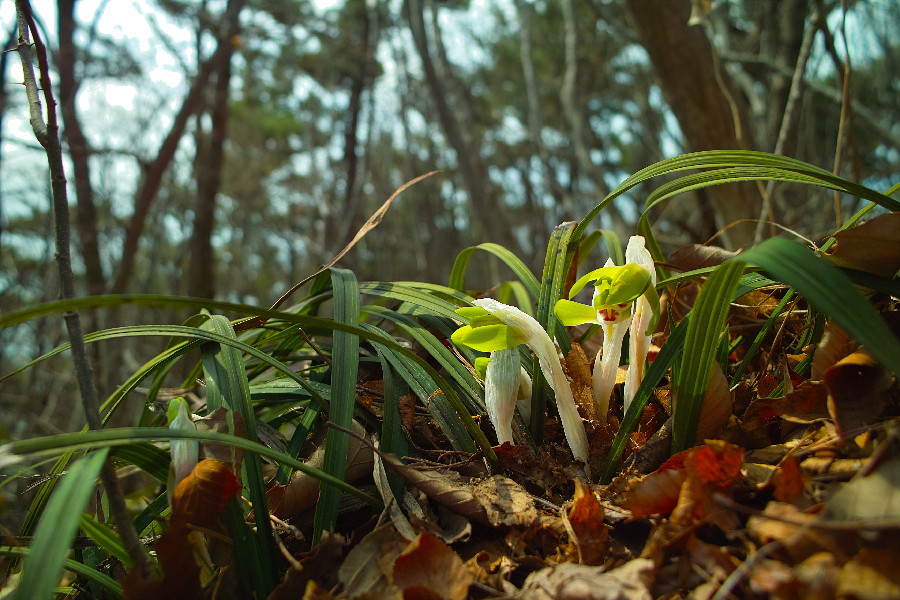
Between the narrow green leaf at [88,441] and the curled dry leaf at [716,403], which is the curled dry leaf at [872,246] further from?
the narrow green leaf at [88,441]

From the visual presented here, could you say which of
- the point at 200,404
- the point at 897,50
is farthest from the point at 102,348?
the point at 897,50

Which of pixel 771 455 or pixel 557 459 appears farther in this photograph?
pixel 557 459

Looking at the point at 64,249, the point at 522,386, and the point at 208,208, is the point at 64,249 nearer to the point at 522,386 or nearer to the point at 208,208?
the point at 522,386

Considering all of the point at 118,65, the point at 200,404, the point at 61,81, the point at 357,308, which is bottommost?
the point at 200,404

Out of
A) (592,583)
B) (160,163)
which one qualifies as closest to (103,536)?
(592,583)

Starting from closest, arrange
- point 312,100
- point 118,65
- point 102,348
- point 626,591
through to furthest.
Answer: point 626,591 < point 102,348 < point 118,65 < point 312,100

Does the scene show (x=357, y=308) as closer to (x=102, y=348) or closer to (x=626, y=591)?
(x=626, y=591)
